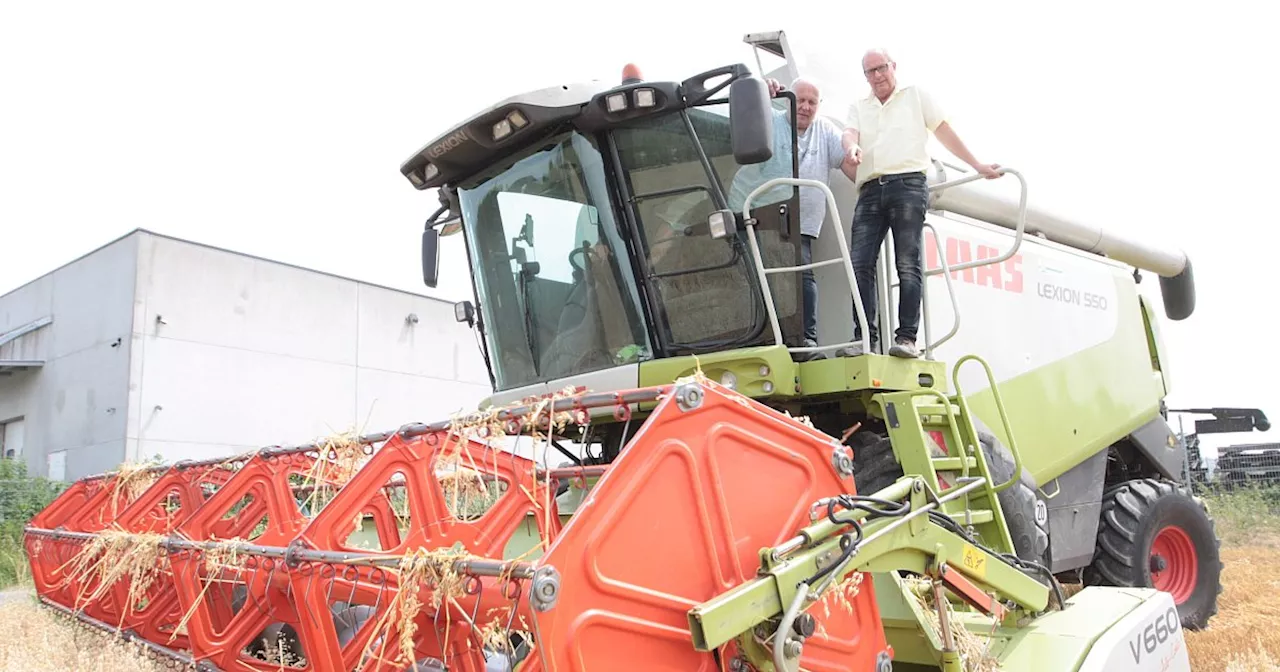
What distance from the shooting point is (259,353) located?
1797 cm

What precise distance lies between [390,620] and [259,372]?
17164mm

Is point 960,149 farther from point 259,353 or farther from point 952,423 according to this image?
point 259,353

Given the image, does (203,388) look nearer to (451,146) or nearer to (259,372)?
(259,372)

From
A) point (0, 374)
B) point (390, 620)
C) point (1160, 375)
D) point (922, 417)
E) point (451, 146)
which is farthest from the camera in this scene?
point (0, 374)

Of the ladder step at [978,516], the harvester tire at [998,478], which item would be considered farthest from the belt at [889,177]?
the ladder step at [978,516]

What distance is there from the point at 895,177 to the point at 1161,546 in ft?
12.6

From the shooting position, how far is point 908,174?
3.97 m

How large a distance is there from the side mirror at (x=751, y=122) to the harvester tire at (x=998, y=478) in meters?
1.30

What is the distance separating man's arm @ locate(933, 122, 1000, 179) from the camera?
3.95 m

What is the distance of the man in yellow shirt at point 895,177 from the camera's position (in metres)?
3.91

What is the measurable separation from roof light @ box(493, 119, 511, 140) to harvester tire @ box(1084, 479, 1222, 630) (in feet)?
14.0

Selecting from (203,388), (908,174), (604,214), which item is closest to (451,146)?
(604,214)

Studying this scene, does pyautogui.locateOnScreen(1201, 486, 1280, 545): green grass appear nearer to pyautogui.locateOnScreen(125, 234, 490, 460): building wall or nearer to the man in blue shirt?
the man in blue shirt

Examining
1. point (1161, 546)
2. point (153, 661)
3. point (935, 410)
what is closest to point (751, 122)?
point (935, 410)
